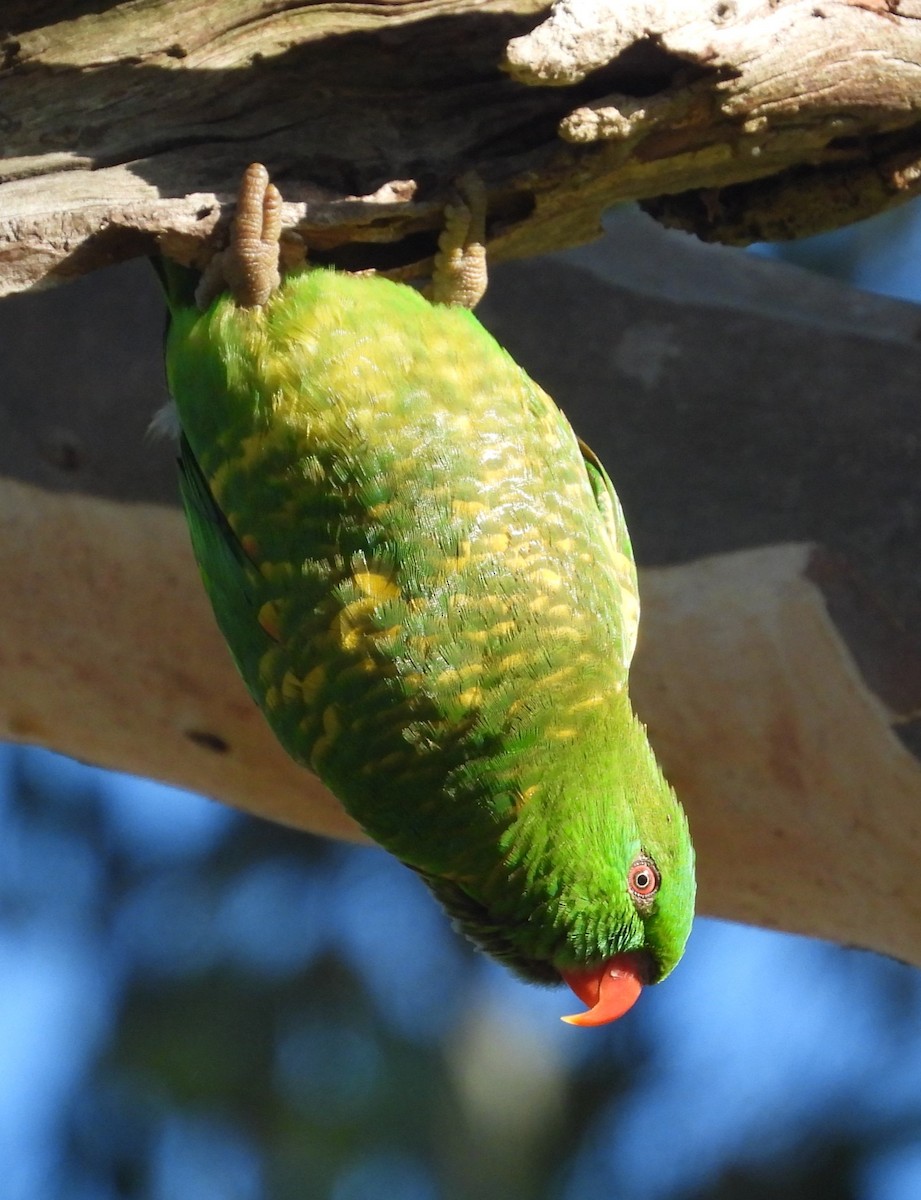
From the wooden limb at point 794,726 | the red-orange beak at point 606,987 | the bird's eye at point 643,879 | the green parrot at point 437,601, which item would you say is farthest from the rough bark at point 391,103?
the red-orange beak at point 606,987

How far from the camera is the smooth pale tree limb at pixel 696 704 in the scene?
3959mm

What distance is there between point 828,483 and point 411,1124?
13.2 feet

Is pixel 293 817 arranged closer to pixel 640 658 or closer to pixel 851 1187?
pixel 640 658

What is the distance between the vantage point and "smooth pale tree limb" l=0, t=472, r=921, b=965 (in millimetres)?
3959

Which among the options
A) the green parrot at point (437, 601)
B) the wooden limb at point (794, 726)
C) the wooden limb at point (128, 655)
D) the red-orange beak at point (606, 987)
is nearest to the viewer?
the green parrot at point (437, 601)

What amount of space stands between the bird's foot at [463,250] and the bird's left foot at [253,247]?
0.42 metres

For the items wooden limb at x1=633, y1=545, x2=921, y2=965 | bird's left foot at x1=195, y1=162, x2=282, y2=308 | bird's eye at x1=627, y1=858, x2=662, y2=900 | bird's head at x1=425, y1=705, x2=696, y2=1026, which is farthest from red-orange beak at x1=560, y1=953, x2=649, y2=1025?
bird's left foot at x1=195, y1=162, x2=282, y2=308

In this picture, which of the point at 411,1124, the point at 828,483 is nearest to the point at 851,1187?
the point at 411,1124

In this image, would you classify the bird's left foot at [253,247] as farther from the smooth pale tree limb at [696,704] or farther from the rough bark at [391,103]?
the smooth pale tree limb at [696,704]

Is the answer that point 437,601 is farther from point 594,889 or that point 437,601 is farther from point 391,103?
point 391,103

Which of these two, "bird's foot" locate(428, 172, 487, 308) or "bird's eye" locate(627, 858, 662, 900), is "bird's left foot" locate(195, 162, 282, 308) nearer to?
"bird's foot" locate(428, 172, 487, 308)

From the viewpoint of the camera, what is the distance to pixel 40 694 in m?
4.94

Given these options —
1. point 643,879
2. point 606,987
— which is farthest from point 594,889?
point 606,987

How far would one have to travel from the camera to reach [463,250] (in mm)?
3193
